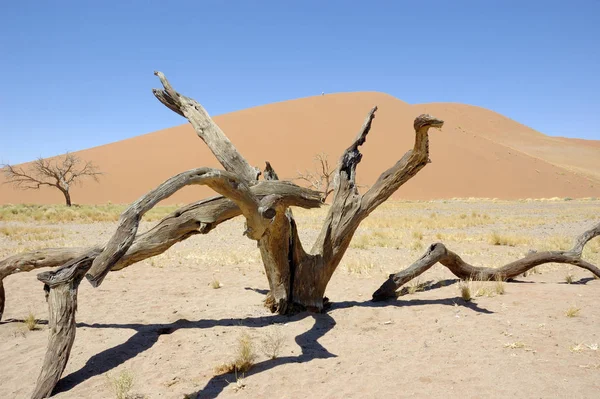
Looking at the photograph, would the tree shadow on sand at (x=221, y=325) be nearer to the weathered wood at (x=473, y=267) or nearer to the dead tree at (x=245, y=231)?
the dead tree at (x=245, y=231)

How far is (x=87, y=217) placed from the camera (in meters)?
21.2

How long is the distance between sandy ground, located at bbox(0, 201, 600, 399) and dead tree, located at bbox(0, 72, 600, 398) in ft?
1.24

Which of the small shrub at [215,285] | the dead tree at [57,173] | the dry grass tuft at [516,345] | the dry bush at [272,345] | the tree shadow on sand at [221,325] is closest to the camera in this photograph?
the tree shadow on sand at [221,325]

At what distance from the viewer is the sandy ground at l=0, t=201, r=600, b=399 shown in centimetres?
361

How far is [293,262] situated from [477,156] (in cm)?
5203

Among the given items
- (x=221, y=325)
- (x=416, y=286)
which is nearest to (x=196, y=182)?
(x=221, y=325)

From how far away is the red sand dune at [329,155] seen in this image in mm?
45250

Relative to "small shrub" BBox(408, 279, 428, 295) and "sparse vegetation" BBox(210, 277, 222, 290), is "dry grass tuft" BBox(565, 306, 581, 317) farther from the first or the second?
"sparse vegetation" BBox(210, 277, 222, 290)

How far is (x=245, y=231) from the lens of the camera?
4.59 metres

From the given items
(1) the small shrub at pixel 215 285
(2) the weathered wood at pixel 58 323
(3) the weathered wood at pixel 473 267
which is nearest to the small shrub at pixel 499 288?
(3) the weathered wood at pixel 473 267

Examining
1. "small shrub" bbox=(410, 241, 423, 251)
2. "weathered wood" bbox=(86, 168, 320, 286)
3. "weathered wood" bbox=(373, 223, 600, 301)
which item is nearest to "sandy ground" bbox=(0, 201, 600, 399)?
"weathered wood" bbox=(373, 223, 600, 301)

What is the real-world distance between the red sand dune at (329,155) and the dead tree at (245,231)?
33.5m

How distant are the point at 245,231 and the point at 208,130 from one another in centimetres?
148

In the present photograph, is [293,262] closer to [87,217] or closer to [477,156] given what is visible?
[87,217]
